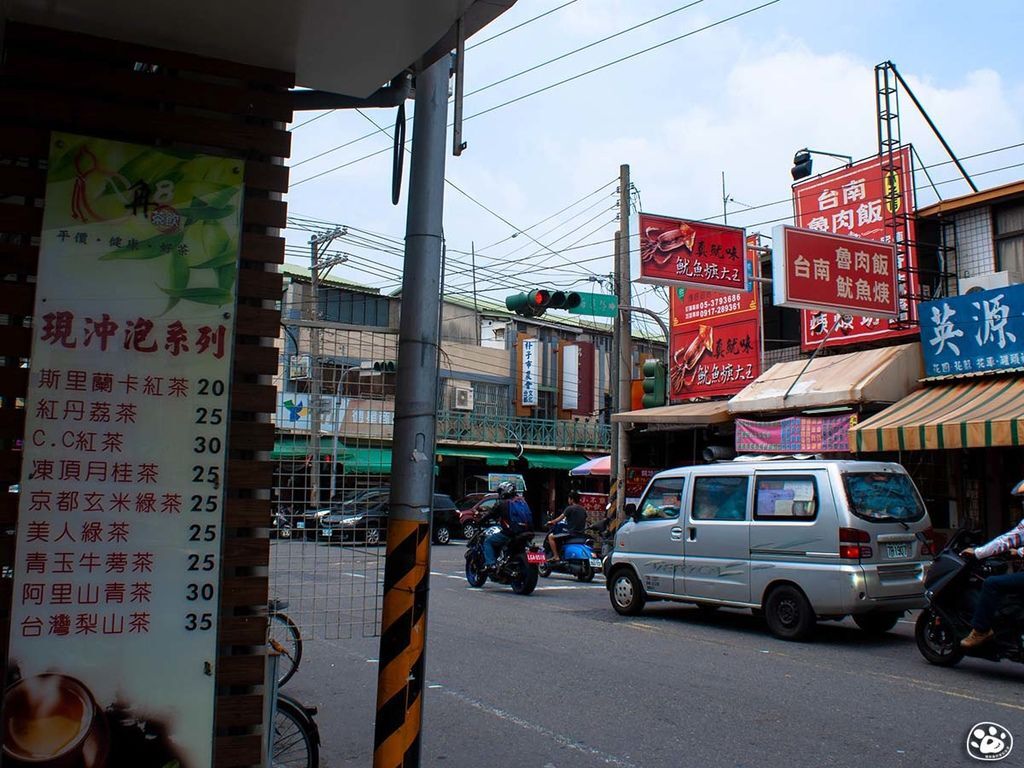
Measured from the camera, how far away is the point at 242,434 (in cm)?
357

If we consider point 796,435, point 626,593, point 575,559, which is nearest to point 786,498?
point 626,593

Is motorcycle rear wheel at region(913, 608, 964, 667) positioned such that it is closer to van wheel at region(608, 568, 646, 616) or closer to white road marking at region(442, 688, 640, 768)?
van wheel at region(608, 568, 646, 616)

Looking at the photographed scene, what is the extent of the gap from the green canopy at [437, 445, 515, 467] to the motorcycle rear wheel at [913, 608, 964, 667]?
24670mm

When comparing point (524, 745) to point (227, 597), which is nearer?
point (227, 597)

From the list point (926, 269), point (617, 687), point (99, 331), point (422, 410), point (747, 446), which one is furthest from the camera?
point (747, 446)

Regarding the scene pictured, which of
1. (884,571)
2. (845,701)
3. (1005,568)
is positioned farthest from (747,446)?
(845,701)

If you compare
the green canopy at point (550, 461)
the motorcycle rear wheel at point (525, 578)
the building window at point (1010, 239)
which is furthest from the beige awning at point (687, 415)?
the green canopy at point (550, 461)

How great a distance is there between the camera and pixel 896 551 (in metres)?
9.34

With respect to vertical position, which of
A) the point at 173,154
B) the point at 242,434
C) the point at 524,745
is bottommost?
the point at 524,745

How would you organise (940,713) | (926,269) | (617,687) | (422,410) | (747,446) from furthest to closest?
(747,446) → (926,269) → (617,687) → (940,713) → (422,410)

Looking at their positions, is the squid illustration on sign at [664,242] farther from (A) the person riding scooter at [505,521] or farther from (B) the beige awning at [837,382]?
(A) the person riding scooter at [505,521]

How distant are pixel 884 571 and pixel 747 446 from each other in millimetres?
7426

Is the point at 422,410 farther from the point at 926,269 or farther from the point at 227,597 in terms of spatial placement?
the point at 926,269

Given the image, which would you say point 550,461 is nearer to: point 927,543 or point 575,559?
point 575,559
